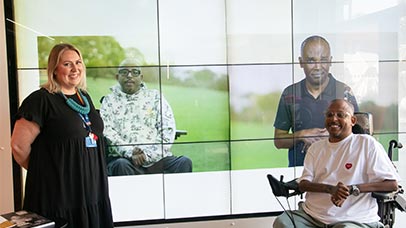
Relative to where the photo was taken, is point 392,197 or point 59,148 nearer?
point 59,148

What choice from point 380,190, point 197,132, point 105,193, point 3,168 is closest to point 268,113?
point 197,132

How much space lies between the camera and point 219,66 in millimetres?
3277

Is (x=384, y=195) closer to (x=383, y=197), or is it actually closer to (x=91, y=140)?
(x=383, y=197)

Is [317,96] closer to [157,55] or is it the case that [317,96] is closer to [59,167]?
[157,55]

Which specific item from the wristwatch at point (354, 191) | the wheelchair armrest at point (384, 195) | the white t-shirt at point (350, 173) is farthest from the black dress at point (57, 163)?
the wheelchair armrest at point (384, 195)

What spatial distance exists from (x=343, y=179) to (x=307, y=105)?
3.84 ft

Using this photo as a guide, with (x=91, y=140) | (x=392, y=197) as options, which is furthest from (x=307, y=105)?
(x=91, y=140)

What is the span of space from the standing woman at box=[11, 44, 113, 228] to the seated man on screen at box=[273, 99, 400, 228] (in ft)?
4.02

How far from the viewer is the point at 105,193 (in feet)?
7.50

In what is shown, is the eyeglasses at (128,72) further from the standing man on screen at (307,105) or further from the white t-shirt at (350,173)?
the white t-shirt at (350,173)

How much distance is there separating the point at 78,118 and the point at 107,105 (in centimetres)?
103

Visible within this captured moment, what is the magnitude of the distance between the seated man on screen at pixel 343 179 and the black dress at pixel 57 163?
1249 mm

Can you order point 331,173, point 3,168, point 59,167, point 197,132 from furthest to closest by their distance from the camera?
point 197,132 → point 3,168 → point 331,173 → point 59,167

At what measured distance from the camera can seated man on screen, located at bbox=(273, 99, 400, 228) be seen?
2246 mm
